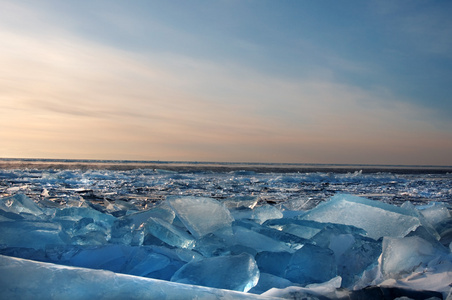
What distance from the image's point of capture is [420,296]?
1.11 metres

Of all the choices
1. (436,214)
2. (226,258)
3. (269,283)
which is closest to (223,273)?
(226,258)

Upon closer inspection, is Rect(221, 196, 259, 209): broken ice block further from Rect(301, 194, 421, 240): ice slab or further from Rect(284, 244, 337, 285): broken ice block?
Rect(284, 244, 337, 285): broken ice block

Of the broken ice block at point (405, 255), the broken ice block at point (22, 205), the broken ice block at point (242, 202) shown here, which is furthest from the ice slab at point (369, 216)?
the broken ice block at point (22, 205)

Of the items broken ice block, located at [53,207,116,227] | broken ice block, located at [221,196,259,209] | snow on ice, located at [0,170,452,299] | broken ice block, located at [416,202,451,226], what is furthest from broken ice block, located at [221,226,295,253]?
broken ice block, located at [416,202,451,226]

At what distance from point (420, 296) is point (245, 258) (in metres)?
0.58

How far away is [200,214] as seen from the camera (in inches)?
74.6

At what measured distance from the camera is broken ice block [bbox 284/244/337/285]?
1.41 metres

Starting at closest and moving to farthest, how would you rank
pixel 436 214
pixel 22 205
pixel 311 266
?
1. pixel 311 266
2. pixel 436 214
3. pixel 22 205

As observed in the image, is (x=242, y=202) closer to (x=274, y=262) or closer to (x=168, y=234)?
(x=168, y=234)

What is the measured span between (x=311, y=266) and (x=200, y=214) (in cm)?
69

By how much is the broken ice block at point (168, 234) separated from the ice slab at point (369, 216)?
2.88 feet

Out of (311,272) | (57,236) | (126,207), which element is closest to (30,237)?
(57,236)

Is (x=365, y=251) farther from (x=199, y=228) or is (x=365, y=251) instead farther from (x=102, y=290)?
(x=102, y=290)

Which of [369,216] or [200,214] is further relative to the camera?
[369,216]
